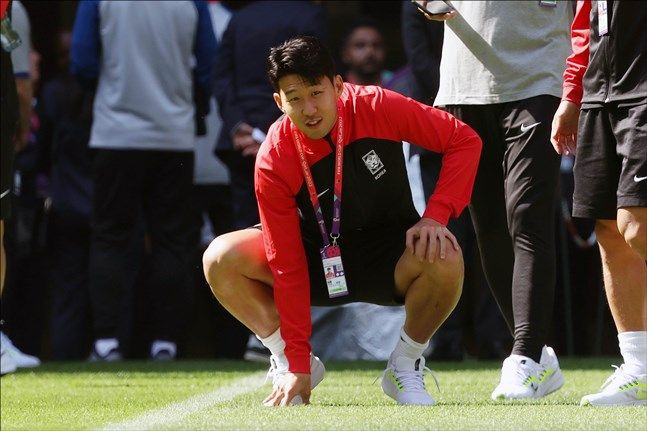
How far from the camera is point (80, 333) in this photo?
29.2 ft

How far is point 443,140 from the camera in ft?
15.9

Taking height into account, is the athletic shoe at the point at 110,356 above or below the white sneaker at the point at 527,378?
below

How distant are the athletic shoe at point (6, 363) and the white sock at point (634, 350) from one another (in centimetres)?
321

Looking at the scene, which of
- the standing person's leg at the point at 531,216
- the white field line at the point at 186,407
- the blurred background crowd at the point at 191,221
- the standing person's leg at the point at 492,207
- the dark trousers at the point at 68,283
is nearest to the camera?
the white field line at the point at 186,407

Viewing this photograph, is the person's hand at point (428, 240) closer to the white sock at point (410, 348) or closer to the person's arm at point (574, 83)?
the white sock at point (410, 348)

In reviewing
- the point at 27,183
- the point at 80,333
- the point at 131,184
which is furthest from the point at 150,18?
the point at 80,333

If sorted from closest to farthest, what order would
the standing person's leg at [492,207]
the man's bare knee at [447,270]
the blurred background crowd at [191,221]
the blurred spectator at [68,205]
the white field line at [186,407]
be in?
1. the white field line at [186,407]
2. the man's bare knee at [447,270]
3. the standing person's leg at [492,207]
4. the blurred background crowd at [191,221]
5. the blurred spectator at [68,205]

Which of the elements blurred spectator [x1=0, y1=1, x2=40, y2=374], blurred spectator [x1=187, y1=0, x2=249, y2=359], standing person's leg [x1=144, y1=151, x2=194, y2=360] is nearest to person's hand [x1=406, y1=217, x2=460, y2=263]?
blurred spectator [x1=0, y1=1, x2=40, y2=374]

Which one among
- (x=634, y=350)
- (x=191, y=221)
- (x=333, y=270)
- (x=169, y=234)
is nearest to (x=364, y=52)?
(x=191, y=221)

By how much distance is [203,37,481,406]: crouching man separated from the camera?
4.72 metres

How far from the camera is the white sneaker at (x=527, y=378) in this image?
16.6 ft

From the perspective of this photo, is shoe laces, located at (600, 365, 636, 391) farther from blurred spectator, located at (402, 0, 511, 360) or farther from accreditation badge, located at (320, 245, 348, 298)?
blurred spectator, located at (402, 0, 511, 360)

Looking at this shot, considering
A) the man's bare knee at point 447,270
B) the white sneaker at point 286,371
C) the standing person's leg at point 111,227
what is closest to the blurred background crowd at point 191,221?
the standing person's leg at point 111,227

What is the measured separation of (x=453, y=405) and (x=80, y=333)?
180 inches
